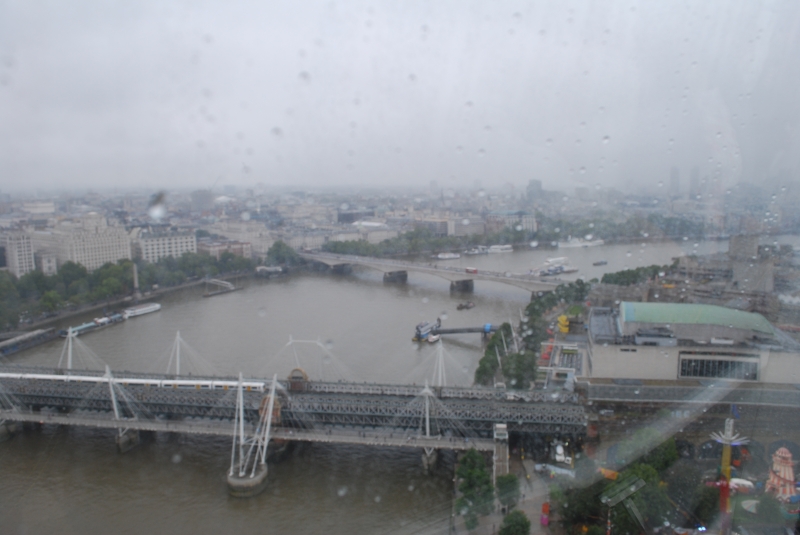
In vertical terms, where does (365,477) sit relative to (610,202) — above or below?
below

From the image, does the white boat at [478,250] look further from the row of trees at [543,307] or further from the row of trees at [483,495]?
the row of trees at [483,495]

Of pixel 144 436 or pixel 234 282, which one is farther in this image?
pixel 234 282

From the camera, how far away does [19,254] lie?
11562 mm

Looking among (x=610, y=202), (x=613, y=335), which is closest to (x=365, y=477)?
(x=613, y=335)

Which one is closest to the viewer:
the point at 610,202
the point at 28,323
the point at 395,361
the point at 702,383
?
the point at 702,383

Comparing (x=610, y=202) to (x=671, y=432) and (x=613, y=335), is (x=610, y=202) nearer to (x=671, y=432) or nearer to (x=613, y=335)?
(x=613, y=335)

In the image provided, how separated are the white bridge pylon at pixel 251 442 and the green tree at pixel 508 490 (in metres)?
1.39

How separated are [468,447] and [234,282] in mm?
8331

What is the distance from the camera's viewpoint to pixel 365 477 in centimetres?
380

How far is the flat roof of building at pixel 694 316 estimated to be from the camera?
183 inches

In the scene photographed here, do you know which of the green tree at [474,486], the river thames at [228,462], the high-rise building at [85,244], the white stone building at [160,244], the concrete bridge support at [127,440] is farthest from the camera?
the white stone building at [160,244]

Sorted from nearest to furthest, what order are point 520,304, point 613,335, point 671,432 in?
point 671,432 < point 613,335 < point 520,304

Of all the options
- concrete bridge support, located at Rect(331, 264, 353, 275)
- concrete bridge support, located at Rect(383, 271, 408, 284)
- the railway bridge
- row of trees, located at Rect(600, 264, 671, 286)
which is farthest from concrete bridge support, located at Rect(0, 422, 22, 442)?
concrete bridge support, located at Rect(331, 264, 353, 275)

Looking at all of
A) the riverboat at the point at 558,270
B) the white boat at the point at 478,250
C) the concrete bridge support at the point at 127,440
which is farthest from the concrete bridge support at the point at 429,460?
the white boat at the point at 478,250
